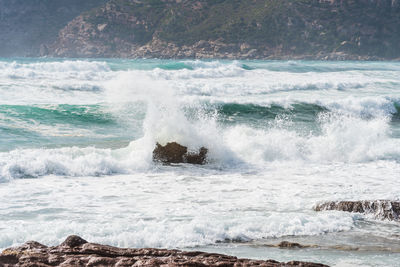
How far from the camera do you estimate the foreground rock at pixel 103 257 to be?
383cm

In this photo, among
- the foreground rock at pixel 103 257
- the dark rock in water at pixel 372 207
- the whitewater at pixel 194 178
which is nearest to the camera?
the foreground rock at pixel 103 257

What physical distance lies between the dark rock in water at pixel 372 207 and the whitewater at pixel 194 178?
159 mm

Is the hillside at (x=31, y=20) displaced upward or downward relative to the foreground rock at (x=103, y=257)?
upward

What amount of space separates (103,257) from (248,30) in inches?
3261

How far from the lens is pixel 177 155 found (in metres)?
10.5

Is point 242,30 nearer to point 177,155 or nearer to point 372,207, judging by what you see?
point 177,155

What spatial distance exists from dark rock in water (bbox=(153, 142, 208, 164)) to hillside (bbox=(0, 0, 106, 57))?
104928 mm

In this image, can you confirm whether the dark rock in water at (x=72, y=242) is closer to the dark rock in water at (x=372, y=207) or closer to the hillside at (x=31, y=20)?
the dark rock in water at (x=372, y=207)

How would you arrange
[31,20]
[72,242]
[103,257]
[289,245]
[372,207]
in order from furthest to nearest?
[31,20] < [372,207] < [289,245] < [72,242] < [103,257]

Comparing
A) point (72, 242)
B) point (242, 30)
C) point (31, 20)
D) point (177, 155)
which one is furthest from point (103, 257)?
point (31, 20)

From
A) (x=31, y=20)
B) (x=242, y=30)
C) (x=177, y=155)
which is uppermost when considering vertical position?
(x=31, y=20)

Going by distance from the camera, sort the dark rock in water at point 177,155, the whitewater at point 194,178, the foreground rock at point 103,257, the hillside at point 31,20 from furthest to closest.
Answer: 1. the hillside at point 31,20
2. the dark rock in water at point 177,155
3. the whitewater at point 194,178
4. the foreground rock at point 103,257

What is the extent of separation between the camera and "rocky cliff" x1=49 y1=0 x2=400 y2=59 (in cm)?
8300

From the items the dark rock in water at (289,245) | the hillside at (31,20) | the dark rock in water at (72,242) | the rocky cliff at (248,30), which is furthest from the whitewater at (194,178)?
the hillside at (31,20)
